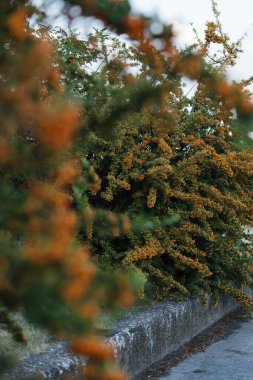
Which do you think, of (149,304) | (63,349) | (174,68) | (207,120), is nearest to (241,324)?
(149,304)

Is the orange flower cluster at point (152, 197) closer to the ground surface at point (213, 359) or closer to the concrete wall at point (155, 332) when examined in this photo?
the concrete wall at point (155, 332)

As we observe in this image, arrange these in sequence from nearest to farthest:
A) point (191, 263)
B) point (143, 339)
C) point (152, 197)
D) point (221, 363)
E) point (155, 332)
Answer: point (143, 339)
point (155, 332)
point (221, 363)
point (152, 197)
point (191, 263)

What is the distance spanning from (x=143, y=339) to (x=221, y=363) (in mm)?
1001

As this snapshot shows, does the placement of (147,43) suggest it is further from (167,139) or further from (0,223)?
(167,139)

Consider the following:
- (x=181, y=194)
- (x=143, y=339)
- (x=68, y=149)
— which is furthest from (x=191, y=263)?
(x=68, y=149)

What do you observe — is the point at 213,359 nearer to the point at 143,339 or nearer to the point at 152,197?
the point at 143,339

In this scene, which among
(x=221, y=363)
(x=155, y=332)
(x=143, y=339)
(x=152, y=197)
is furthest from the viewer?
(x=152, y=197)

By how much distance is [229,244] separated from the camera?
25.1ft

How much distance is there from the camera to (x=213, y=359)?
6.32 meters

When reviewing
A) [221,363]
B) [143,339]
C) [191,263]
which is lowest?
[221,363]

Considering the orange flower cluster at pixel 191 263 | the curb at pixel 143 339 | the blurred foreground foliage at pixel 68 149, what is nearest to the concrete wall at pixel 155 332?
the curb at pixel 143 339

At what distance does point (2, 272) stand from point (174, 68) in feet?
2.51

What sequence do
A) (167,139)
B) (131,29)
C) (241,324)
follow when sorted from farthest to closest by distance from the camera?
1. (241,324)
2. (167,139)
3. (131,29)

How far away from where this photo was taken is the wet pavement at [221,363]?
18.6 ft
